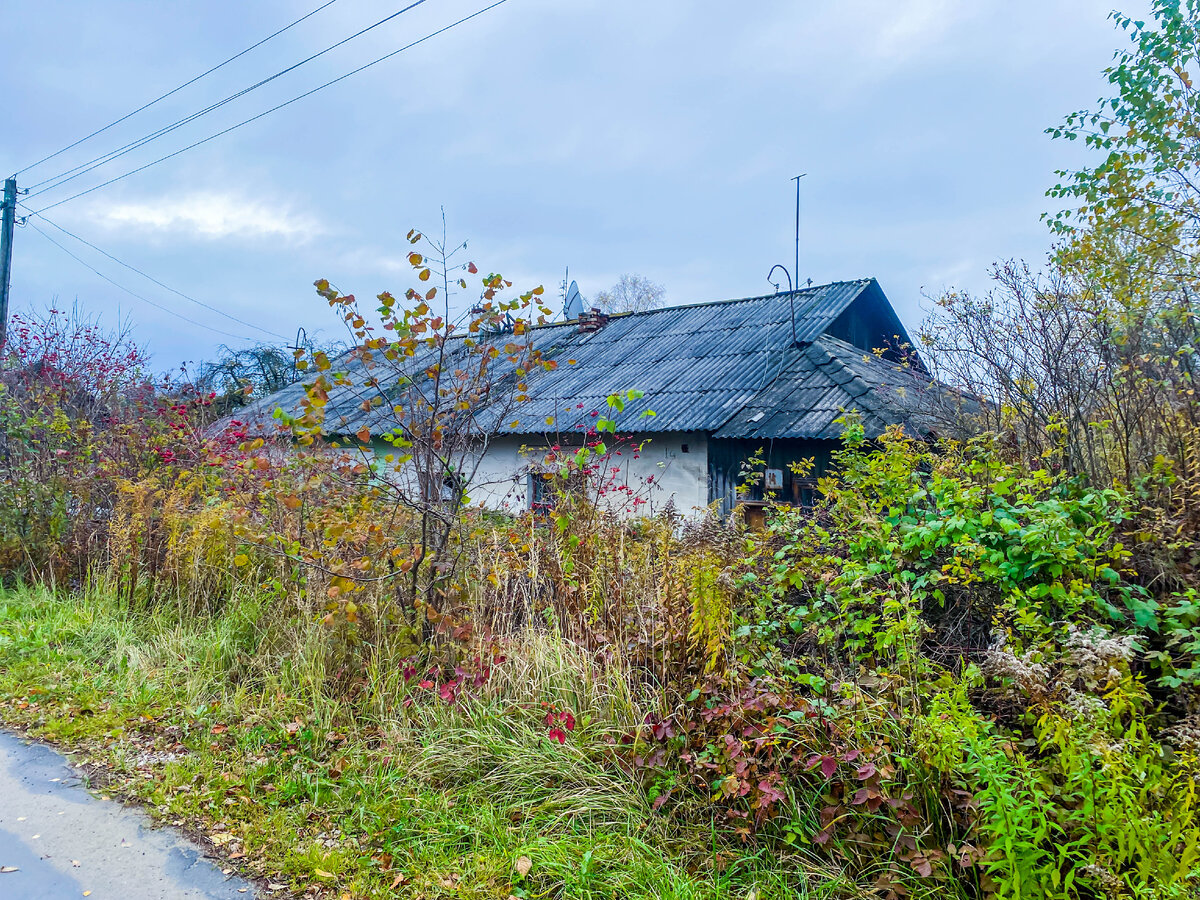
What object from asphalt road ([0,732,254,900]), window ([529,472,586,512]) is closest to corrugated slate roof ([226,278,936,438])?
window ([529,472,586,512])

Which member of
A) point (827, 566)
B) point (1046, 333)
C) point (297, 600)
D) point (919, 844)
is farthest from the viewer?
point (297, 600)

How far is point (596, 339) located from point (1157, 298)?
38.7 feet

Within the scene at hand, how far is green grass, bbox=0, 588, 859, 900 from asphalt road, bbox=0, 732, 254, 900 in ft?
0.48

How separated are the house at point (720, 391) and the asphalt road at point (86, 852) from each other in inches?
206

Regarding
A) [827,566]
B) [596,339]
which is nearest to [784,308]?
[596,339]

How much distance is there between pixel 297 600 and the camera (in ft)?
16.7

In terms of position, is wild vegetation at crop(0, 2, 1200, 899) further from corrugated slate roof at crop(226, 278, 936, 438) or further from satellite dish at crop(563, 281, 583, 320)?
satellite dish at crop(563, 281, 583, 320)

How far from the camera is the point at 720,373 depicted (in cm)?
1325

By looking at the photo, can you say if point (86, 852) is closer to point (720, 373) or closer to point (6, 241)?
point (720, 373)

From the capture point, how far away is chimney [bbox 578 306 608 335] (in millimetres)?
18391

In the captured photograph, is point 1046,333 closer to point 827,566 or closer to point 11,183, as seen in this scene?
point 827,566

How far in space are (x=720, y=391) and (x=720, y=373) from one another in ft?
2.89

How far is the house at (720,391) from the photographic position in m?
10.6

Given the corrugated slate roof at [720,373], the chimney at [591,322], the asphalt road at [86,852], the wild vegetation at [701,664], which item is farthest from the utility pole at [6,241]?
the asphalt road at [86,852]
